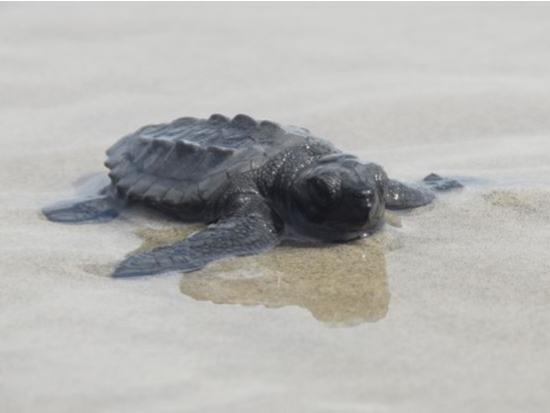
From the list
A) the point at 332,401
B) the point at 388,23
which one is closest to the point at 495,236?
the point at 332,401

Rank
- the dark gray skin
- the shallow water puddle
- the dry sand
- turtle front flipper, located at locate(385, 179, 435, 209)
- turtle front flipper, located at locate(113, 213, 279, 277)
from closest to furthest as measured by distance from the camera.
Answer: the dry sand < the shallow water puddle < turtle front flipper, located at locate(113, 213, 279, 277) < the dark gray skin < turtle front flipper, located at locate(385, 179, 435, 209)

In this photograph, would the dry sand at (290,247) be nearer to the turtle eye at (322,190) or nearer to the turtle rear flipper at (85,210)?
the turtle rear flipper at (85,210)

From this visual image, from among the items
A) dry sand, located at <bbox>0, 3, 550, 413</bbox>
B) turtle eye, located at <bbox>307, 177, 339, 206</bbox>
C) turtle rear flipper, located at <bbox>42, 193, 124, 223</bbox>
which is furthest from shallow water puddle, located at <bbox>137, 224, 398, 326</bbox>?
turtle rear flipper, located at <bbox>42, 193, 124, 223</bbox>

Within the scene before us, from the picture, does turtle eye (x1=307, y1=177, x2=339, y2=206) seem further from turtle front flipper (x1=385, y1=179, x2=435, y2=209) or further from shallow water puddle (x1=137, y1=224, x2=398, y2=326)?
turtle front flipper (x1=385, y1=179, x2=435, y2=209)

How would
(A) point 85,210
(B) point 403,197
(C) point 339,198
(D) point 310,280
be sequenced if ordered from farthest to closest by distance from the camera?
(A) point 85,210 < (B) point 403,197 < (C) point 339,198 < (D) point 310,280

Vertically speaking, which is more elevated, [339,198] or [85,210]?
[339,198]

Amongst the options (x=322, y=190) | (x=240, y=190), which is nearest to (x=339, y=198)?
(x=322, y=190)

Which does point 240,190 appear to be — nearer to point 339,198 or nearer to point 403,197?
point 339,198
